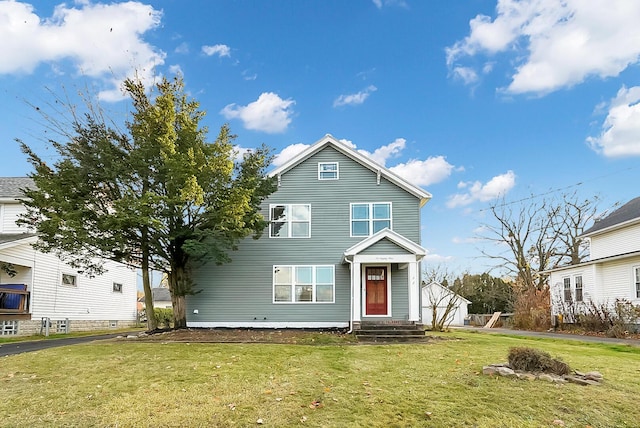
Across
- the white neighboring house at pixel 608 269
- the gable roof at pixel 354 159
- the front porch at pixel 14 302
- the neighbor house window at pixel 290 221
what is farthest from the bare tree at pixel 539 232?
the front porch at pixel 14 302

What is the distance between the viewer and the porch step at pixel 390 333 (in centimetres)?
1488

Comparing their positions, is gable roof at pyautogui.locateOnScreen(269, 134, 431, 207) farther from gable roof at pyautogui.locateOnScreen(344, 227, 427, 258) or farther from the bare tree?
the bare tree

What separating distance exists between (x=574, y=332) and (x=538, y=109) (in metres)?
10.3

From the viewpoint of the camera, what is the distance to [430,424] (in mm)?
5762

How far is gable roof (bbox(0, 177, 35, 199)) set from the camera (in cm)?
2144

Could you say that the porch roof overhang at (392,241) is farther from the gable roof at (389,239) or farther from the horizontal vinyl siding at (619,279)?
the horizontal vinyl siding at (619,279)

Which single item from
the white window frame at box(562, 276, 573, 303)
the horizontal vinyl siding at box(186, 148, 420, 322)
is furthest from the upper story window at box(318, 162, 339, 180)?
the white window frame at box(562, 276, 573, 303)

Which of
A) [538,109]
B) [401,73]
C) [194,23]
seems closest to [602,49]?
[538,109]

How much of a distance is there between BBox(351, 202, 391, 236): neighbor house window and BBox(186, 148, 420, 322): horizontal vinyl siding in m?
0.21

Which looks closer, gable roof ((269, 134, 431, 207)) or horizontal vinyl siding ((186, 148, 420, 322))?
horizontal vinyl siding ((186, 148, 420, 322))

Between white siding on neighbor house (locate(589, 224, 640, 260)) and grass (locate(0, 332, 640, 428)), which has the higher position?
white siding on neighbor house (locate(589, 224, 640, 260))

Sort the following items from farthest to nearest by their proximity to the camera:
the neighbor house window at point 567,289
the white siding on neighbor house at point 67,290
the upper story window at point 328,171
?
the neighbor house window at point 567,289 < the white siding on neighbor house at point 67,290 < the upper story window at point 328,171

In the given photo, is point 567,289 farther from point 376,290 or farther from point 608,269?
point 376,290

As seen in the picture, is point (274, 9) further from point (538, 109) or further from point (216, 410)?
point (216, 410)
